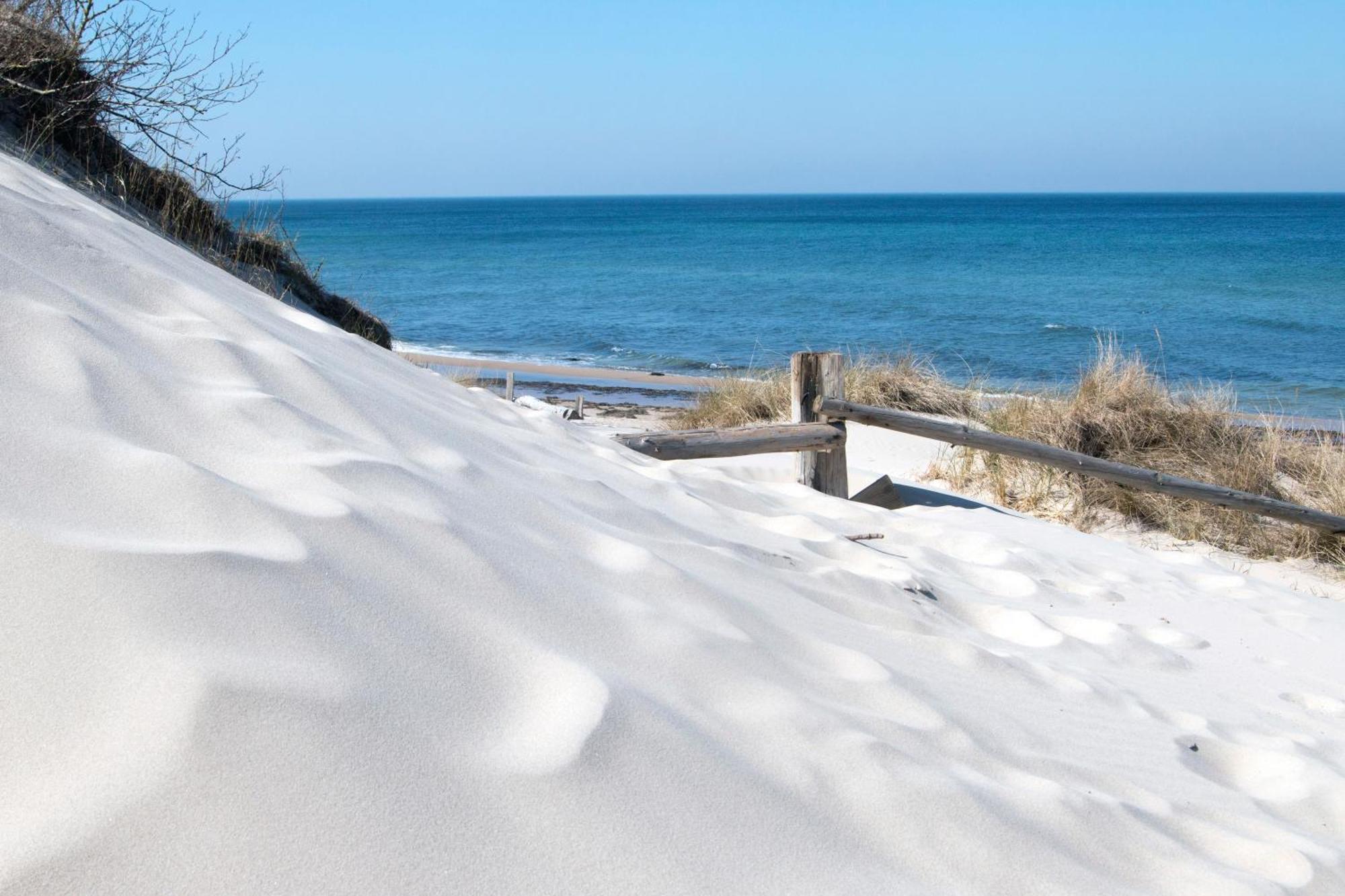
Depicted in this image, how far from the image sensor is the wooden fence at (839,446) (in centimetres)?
557

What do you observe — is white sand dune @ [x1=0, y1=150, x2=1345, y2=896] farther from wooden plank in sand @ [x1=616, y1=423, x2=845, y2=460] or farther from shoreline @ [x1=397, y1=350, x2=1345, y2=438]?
shoreline @ [x1=397, y1=350, x2=1345, y2=438]

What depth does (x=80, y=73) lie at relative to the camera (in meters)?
6.31

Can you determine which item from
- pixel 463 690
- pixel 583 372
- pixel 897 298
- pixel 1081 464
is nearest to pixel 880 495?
pixel 1081 464

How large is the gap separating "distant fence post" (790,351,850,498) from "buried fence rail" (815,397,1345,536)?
0.24 feet

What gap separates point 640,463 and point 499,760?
3.05m

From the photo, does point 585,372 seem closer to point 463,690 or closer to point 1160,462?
point 1160,462

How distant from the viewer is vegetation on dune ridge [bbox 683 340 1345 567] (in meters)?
6.53

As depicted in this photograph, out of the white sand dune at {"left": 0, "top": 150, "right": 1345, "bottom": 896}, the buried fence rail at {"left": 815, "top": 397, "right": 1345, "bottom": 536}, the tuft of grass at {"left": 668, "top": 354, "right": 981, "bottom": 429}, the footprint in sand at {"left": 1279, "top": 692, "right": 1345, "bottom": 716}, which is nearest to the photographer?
the white sand dune at {"left": 0, "top": 150, "right": 1345, "bottom": 896}

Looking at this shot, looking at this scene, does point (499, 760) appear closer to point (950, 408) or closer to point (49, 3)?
point (49, 3)

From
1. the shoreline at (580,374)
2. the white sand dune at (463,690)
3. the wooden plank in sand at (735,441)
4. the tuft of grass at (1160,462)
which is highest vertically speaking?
the white sand dune at (463,690)

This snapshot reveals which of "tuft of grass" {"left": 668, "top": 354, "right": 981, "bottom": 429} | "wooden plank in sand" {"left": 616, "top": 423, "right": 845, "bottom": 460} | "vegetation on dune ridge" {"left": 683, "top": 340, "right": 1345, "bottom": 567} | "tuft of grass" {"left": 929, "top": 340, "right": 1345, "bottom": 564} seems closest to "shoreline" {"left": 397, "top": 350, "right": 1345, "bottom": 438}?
"tuft of grass" {"left": 668, "top": 354, "right": 981, "bottom": 429}

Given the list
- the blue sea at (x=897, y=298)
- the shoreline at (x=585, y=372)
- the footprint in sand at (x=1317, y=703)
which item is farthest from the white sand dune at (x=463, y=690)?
the shoreline at (x=585, y=372)

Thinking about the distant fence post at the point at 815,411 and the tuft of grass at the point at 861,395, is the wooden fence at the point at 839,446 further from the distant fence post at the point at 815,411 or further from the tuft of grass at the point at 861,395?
the tuft of grass at the point at 861,395

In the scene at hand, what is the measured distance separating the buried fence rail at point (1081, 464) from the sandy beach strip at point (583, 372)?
31.4 ft
